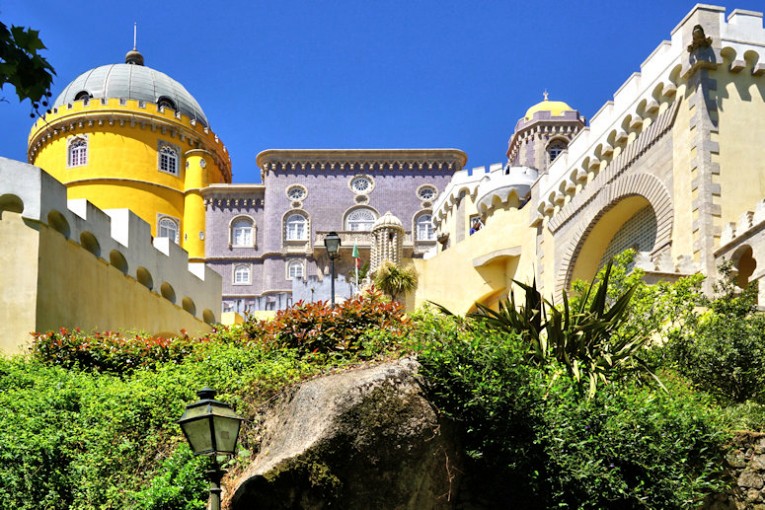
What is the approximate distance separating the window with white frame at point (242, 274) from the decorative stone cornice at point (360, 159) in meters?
5.83

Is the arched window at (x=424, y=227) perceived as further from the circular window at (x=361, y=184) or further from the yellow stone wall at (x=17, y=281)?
the yellow stone wall at (x=17, y=281)

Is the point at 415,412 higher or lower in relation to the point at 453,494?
higher

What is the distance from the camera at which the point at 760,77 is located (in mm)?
21922

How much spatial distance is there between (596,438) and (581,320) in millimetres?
2194

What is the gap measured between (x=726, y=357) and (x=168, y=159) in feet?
152

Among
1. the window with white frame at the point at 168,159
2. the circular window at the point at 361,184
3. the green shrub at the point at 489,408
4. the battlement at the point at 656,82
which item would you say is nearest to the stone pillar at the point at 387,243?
the battlement at the point at 656,82

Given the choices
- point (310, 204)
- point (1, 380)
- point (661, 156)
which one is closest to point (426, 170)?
point (310, 204)

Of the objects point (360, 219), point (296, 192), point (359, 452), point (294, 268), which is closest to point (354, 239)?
point (360, 219)

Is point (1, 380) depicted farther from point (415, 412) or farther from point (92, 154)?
point (92, 154)

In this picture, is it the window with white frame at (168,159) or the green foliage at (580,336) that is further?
the window with white frame at (168,159)

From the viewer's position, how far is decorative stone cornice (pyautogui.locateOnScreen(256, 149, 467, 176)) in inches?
2279

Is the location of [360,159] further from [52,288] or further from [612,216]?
[52,288]

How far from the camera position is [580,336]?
1298cm

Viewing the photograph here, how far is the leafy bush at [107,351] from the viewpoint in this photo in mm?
17344
